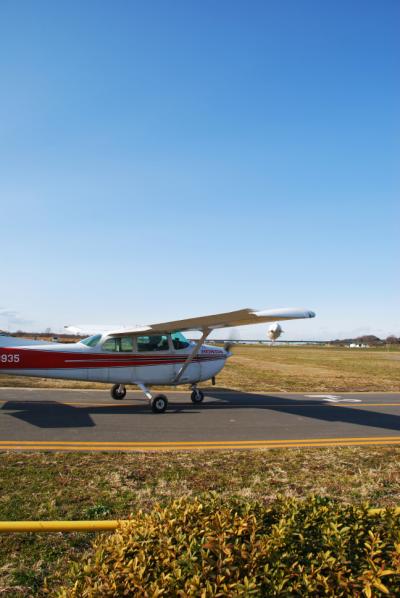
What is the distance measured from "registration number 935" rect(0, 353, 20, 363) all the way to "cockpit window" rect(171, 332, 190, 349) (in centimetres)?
518

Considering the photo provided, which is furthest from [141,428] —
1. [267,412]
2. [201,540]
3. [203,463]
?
[201,540]

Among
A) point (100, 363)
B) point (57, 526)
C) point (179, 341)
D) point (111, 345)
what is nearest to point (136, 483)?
point (57, 526)

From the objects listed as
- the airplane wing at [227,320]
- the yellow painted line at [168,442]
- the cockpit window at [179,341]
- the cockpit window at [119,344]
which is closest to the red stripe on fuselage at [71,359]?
the cockpit window at [119,344]

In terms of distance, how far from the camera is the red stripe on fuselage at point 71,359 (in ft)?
41.5

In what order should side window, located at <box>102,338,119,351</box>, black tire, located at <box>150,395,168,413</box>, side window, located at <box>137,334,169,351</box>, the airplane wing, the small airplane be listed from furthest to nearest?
side window, located at <box>137,334,169,351</box>, side window, located at <box>102,338,119,351</box>, black tire, located at <box>150,395,168,413</box>, the small airplane, the airplane wing

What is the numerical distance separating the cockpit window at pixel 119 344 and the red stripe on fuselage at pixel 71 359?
18 cm

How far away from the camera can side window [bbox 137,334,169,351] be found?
1459 centimetres

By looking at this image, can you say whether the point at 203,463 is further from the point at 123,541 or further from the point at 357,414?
the point at 357,414

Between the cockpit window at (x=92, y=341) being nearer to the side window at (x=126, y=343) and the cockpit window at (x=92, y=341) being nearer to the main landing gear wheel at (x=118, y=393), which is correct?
the side window at (x=126, y=343)

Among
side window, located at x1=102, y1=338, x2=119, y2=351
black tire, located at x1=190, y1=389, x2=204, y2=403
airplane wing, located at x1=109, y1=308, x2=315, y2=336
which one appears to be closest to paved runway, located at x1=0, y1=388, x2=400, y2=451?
black tire, located at x1=190, y1=389, x2=204, y2=403

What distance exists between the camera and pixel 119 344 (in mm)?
14273

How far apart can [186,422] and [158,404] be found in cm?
167

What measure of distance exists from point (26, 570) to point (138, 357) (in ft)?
34.6

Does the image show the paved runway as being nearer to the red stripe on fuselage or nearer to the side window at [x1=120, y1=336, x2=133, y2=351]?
the red stripe on fuselage
